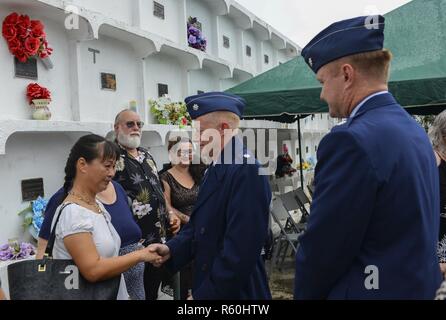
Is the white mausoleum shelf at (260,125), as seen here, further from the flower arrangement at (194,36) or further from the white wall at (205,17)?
the flower arrangement at (194,36)

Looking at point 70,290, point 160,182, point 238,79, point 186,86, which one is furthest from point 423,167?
point 238,79

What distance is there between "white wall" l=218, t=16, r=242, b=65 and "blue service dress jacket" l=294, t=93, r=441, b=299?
883cm

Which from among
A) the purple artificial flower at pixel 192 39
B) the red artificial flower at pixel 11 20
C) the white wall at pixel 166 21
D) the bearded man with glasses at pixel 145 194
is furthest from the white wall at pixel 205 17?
the bearded man with glasses at pixel 145 194

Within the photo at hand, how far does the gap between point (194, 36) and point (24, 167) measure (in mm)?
4668

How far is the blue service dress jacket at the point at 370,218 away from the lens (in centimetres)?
130

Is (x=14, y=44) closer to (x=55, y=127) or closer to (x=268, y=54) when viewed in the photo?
(x=55, y=127)

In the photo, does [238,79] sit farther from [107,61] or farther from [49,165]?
[49,165]

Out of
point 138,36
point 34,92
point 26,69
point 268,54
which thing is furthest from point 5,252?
point 268,54

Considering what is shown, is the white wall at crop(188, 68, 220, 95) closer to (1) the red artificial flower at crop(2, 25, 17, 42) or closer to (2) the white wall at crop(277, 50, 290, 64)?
(1) the red artificial flower at crop(2, 25, 17, 42)

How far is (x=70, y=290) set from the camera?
1.92 m

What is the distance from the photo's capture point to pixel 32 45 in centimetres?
417

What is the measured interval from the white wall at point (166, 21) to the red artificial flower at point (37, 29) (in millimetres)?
2463

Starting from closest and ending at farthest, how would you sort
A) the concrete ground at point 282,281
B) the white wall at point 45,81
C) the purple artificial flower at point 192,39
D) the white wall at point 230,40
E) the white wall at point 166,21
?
the white wall at point 45,81, the concrete ground at point 282,281, the white wall at point 166,21, the purple artificial flower at point 192,39, the white wall at point 230,40

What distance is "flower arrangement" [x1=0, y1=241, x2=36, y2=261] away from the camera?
3832mm
